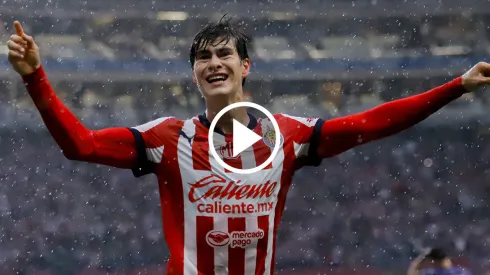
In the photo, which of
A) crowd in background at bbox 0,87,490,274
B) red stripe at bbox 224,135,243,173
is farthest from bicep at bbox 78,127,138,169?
crowd in background at bbox 0,87,490,274

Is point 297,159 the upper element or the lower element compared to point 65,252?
upper

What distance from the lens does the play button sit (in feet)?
7.98

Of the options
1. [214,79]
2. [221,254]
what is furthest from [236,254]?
[214,79]

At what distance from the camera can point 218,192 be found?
238cm

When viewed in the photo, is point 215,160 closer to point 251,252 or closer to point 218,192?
point 218,192

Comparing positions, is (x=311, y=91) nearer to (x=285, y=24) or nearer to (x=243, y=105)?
(x=285, y=24)

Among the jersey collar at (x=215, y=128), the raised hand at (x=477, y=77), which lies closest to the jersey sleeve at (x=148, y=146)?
the jersey collar at (x=215, y=128)

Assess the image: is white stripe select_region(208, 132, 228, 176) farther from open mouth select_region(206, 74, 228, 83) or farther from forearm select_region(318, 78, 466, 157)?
forearm select_region(318, 78, 466, 157)

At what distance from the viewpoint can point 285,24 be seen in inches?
454

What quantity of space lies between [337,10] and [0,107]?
4.50 meters

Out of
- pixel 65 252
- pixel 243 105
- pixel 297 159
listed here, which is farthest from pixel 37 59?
pixel 65 252

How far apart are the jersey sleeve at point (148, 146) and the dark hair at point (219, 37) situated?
0.23 metres

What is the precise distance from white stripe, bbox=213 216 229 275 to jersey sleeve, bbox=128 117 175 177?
0.82ft

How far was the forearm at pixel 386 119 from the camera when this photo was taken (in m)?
2.37
